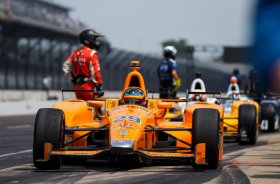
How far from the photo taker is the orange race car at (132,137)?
8641mm

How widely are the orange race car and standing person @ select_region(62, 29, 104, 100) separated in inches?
107

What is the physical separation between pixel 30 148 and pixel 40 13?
4129 cm

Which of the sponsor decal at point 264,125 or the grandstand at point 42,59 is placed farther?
the grandstand at point 42,59

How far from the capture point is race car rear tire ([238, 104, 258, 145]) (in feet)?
44.1

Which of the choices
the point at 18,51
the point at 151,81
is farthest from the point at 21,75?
the point at 151,81

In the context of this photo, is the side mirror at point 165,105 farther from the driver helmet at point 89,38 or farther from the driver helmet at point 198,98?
the driver helmet at point 198,98

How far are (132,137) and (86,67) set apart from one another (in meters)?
4.12

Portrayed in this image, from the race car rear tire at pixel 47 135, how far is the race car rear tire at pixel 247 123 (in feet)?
16.7

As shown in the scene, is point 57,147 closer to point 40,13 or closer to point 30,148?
point 30,148

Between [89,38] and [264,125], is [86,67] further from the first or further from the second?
[264,125]

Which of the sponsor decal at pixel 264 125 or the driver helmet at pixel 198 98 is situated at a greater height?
the driver helmet at pixel 198 98

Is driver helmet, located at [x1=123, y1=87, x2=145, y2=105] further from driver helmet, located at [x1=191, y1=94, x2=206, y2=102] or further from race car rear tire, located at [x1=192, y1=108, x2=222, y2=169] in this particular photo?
driver helmet, located at [x1=191, y1=94, x2=206, y2=102]

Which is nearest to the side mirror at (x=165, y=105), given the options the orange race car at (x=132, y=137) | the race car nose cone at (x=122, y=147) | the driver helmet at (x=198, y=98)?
the orange race car at (x=132, y=137)

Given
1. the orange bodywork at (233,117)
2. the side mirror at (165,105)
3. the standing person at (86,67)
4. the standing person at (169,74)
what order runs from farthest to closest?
the standing person at (169,74)
the orange bodywork at (233,117)
the standing person at (86,67)
the side mirror at (165,105)
